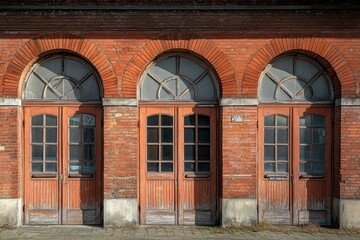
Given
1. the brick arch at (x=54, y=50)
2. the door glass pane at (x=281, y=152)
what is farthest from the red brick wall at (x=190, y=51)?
the door glass pane at (x=281, y=152)

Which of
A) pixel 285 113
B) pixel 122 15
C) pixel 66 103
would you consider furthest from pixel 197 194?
pixel 122 15

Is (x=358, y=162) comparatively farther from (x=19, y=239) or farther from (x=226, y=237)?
(x=19, y=239)

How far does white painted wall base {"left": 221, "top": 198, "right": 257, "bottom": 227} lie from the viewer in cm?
1010

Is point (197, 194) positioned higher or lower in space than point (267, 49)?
lower

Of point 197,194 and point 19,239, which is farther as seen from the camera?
point 197,194

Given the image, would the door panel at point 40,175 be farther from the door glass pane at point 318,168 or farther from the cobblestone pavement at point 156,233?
the door glass pane at point 318,168

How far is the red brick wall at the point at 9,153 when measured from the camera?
9.97 m

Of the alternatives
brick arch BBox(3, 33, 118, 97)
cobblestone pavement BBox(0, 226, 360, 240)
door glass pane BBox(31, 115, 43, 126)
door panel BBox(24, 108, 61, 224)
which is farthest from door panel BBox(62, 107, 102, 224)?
brick arch BBox(3, 33, 118, 97)

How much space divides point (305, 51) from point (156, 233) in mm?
5219

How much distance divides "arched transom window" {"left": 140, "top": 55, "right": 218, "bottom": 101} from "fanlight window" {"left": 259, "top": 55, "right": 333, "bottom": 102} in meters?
1.29

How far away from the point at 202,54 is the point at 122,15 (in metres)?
1.98

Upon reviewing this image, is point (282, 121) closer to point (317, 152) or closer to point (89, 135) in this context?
point (317, 152)

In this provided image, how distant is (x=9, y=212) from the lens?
996cm

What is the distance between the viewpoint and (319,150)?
412 inches
